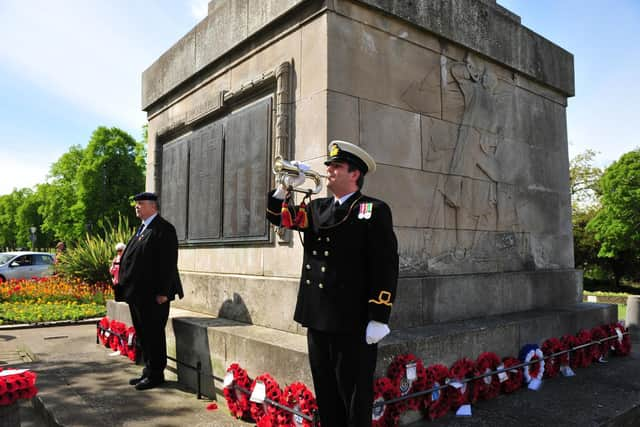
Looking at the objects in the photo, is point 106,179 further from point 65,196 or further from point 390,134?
point 390,134

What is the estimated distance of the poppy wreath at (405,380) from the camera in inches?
152

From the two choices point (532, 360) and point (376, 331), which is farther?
point (532, 360)

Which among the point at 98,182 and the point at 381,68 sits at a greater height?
the point at 98,182

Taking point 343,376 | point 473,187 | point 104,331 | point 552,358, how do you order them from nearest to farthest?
point 343,376, point 552,358, point 473,187, point 104,331

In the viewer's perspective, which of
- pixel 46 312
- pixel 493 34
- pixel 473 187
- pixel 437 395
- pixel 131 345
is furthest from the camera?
pixel 46 312

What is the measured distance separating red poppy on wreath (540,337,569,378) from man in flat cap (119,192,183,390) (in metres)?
4.26

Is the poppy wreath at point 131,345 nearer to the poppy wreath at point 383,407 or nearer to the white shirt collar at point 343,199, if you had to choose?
the poppy wreath at point 383,407

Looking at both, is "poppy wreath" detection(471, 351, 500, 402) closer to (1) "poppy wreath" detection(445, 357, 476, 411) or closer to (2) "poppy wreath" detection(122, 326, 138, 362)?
(1) "poppy wreath" detection(445, 357, 476, 411)

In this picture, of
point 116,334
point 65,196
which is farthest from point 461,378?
point 65,196

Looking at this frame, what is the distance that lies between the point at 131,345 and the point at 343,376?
4.34m

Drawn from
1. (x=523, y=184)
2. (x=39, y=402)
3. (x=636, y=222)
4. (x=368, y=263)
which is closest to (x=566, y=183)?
(x=523, y=184)

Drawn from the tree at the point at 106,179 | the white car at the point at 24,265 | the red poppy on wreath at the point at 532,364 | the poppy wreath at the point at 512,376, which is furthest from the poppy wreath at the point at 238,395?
the tree at the point at 106,179

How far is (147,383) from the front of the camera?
5.14m

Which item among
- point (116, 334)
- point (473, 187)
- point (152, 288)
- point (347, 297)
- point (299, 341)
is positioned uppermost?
point (473, 187)
